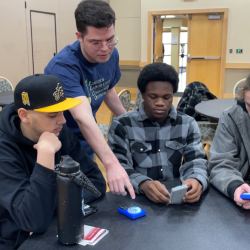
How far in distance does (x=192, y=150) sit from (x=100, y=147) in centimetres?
51

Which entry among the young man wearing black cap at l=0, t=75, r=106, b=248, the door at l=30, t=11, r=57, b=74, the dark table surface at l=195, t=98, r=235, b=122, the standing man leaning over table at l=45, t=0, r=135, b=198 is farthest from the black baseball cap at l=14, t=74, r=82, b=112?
the door at l=30, t=11, r=57, b=74

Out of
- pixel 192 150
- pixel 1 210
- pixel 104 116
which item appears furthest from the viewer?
pixel 104 116

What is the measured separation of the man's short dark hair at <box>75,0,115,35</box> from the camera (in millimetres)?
1373

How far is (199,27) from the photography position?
327 inches

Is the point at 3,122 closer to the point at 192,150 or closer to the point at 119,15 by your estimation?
the point at 192,150

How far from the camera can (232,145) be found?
147cm

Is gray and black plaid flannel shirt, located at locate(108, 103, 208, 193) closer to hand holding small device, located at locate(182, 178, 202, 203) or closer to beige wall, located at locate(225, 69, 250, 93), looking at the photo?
hand holding small device, located at locate(182, 178, 202, 203)

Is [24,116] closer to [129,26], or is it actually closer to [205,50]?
[205,50]

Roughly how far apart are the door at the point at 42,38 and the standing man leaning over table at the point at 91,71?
5230mm

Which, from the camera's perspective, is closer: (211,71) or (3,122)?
(3,122)

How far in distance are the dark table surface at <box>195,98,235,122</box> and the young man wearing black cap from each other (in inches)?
76.6

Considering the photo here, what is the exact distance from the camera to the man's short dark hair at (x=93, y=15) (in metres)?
1.37

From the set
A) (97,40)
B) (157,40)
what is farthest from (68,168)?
(157,40)

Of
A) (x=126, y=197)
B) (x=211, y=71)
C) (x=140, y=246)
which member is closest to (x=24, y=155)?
(x=126, y=197)
